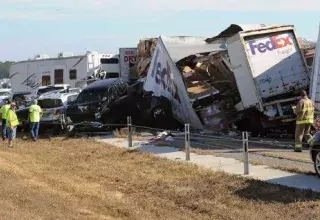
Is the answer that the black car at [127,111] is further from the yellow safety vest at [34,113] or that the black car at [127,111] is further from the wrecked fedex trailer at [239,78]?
the yellow safety vest at [34,113]

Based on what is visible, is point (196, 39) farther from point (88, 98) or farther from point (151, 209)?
point (151, 209)

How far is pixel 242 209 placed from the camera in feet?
26.3

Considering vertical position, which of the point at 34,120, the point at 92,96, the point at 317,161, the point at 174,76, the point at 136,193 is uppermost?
the point at 174,76

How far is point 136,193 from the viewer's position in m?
9.63

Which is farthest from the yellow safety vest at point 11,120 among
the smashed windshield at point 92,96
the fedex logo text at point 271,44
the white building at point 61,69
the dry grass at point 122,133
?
the white building at point 61,69

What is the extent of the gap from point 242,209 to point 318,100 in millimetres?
7483

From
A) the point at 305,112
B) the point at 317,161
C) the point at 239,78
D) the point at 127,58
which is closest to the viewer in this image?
the point at 317,161

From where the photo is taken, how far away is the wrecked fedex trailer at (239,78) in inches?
635

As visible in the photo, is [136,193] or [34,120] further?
[34,120]

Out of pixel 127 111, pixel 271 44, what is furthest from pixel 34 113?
pixel 271 44

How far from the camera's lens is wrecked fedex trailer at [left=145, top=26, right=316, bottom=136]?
1614 centimetres

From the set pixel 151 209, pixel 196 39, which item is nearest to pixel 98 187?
pixel 151 209

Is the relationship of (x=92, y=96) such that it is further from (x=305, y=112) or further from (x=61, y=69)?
(x=61, y=69)

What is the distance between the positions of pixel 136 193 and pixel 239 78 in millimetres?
7851
